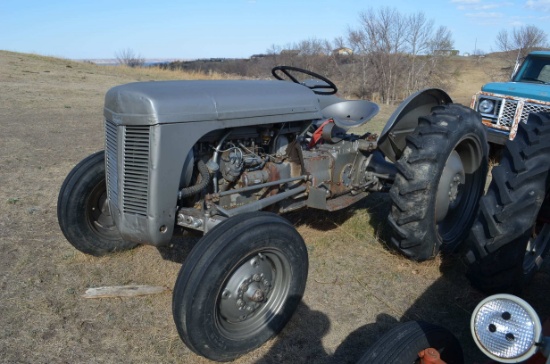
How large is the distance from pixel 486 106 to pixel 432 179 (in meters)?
3.74

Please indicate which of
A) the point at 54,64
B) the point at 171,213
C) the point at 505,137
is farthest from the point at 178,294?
the point at 54,64

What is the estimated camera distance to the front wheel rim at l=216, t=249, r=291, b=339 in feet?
8.72

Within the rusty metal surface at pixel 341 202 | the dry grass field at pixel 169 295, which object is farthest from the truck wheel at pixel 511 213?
the rusty metal surface at pixel 341 202

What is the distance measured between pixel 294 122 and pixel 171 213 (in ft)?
4.12

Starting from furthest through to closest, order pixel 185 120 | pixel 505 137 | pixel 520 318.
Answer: pixel 505 137 < pixel 185 120 < pixel 520 318

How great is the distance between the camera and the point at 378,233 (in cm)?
430

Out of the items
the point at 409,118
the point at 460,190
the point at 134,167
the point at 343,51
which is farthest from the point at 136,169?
the point at 343,51

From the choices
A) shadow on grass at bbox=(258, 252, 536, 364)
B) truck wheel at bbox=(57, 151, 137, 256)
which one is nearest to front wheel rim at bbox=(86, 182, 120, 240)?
Answer: truck wheel at bbox=(57, 151, 137, 256)

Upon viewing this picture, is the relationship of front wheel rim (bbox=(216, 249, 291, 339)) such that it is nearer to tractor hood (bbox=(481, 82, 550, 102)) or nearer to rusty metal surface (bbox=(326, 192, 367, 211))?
rusty metal surface (bbox=(326, 192, 367, 211))

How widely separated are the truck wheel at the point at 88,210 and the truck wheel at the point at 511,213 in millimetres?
2747

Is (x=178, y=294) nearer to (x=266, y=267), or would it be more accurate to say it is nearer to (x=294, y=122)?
(x=266, y=267)

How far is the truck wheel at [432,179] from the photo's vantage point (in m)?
3.33

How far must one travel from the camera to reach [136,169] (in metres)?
2.76

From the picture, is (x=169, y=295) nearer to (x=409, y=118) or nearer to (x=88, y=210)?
(x=88, y=210)
